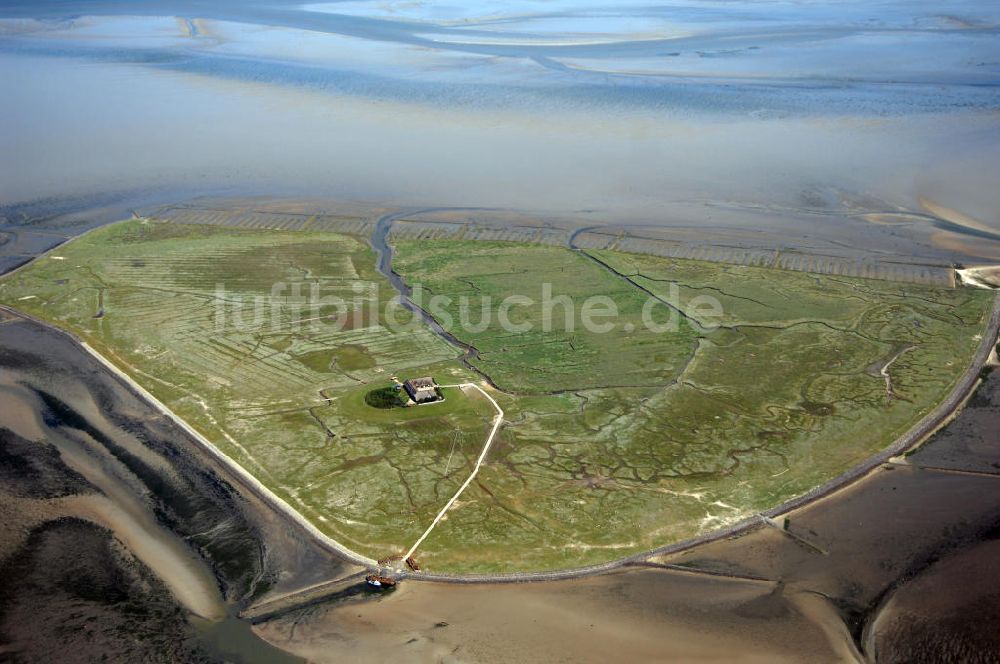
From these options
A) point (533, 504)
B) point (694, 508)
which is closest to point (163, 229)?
point (533, 504)

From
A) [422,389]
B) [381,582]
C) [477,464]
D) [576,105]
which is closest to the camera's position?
[381,582]

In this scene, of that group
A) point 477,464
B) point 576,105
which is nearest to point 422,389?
point 477,464

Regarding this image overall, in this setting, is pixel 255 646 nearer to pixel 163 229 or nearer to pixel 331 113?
pixel 163 229

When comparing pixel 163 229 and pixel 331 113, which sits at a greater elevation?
pixel 331 113

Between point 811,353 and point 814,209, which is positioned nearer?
point 811,353

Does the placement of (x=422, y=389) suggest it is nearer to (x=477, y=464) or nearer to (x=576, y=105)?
(x=477, y=464)

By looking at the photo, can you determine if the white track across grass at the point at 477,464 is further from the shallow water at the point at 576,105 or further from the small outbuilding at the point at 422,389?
the shallow water at the point at 576,105

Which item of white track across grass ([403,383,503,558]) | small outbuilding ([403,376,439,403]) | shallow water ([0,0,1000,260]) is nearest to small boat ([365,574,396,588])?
white track across grass ([403,383,503,558])

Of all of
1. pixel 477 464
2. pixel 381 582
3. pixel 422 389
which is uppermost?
pixel 422 389
